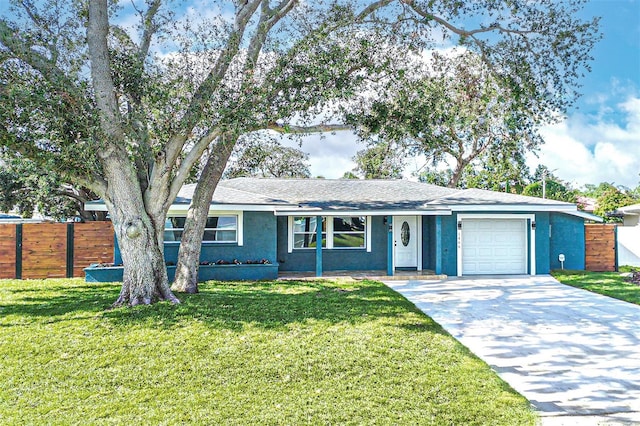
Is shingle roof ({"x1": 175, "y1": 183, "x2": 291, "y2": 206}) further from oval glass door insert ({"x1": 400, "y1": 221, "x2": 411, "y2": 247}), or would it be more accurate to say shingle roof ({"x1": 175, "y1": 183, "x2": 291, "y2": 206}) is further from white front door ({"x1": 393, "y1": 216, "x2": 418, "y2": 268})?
oval glass door insert ({"x1": 400, "y1": 221, "x2": 411, "y2": 247})

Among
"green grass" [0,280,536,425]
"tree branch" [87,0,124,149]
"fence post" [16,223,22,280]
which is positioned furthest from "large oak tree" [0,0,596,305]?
"fence post" [16,223,22,280]

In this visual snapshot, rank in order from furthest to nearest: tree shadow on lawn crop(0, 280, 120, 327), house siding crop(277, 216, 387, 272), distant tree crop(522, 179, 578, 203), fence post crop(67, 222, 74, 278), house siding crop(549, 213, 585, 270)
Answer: distant tree crop(522, 179, 578, 203) → house siding crop(549, 213, 585, 270) → house siding crop(277, 216, 387, 272) → fence post crop(67, 222, 74, 278) → tree shadow on lawn crop(0, 280, 120, 327)

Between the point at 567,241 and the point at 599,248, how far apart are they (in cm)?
128

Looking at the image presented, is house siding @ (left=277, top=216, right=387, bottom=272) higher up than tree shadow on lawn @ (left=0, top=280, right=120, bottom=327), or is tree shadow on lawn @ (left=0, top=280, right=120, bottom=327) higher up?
house siding @ (left=277, top=216, right=387, bottom=272)

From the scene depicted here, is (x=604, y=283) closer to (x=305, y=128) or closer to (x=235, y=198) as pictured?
(x=305, y=128)

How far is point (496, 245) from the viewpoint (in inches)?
557

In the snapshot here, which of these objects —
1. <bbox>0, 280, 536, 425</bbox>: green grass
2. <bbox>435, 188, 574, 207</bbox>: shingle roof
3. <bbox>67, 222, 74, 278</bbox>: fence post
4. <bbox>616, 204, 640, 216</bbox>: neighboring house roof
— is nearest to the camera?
<bbox>0, 280, 536, 425</bbox>: green grass

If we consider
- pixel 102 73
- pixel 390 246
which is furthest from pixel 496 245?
pixel 102 73

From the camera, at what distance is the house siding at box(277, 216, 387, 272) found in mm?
14516

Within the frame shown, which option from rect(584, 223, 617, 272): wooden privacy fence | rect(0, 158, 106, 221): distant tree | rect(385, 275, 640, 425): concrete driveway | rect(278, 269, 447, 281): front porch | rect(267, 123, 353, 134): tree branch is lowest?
rect(385, 275, 640, 425): concrete driveway

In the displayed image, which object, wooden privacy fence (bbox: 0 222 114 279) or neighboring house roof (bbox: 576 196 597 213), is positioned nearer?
wooden privacy fence (bbox: 0 222 114 279)

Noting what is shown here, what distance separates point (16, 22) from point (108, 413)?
904 centimetres

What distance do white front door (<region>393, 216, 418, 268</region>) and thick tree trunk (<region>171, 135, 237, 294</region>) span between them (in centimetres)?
708

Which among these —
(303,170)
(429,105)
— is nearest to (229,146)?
(429,105)
